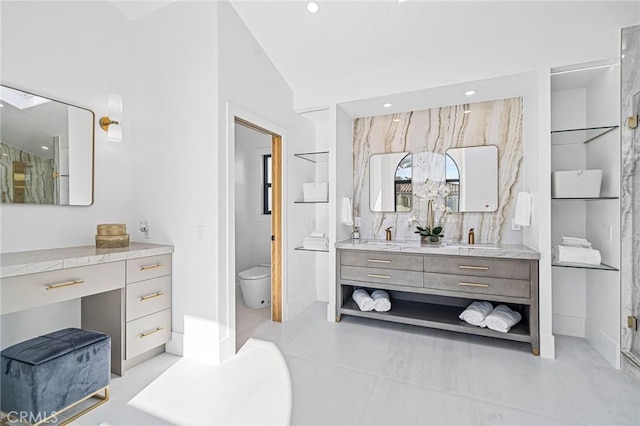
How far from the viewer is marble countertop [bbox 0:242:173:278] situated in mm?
1729

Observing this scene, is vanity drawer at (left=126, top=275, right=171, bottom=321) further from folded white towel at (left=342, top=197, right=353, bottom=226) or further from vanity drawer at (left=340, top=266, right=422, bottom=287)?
folded white towel at (left=342, top=197, right=353, bottom=226)

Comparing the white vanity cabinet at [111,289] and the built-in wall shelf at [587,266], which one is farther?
the built-in wall shelf at [587,266]

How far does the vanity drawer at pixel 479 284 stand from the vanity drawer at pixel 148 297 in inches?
91.6

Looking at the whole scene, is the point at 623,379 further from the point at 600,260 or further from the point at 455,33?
the point at 455,33

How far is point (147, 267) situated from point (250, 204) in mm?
2606

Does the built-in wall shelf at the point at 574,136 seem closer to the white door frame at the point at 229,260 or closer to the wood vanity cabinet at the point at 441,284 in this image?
the wood vanity cabinet at the point at 441,284

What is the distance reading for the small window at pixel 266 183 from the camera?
15.9ft

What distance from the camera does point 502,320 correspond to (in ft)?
8.79

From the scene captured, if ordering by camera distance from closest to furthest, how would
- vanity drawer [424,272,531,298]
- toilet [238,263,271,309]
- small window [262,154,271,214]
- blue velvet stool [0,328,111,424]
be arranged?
blue velvet stool [0,328,111,424], vanity drawer [424,272,531,298], toilet [238,263,271,309], small window [262,154,271,214]

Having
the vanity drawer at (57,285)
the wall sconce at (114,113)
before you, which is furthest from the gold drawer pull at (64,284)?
the wall sconce at (114,113)

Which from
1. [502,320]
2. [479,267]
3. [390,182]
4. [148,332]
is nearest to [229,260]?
[148,332]

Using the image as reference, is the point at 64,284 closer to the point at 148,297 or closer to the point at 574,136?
the point at 148,297

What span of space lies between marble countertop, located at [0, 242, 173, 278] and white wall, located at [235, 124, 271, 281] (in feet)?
7.57

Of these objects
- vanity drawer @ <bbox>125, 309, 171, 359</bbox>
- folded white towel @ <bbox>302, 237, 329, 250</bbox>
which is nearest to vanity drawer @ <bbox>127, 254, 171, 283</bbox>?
vanity drawer @ <bbox>125, 309, 171, 359</bbox>
